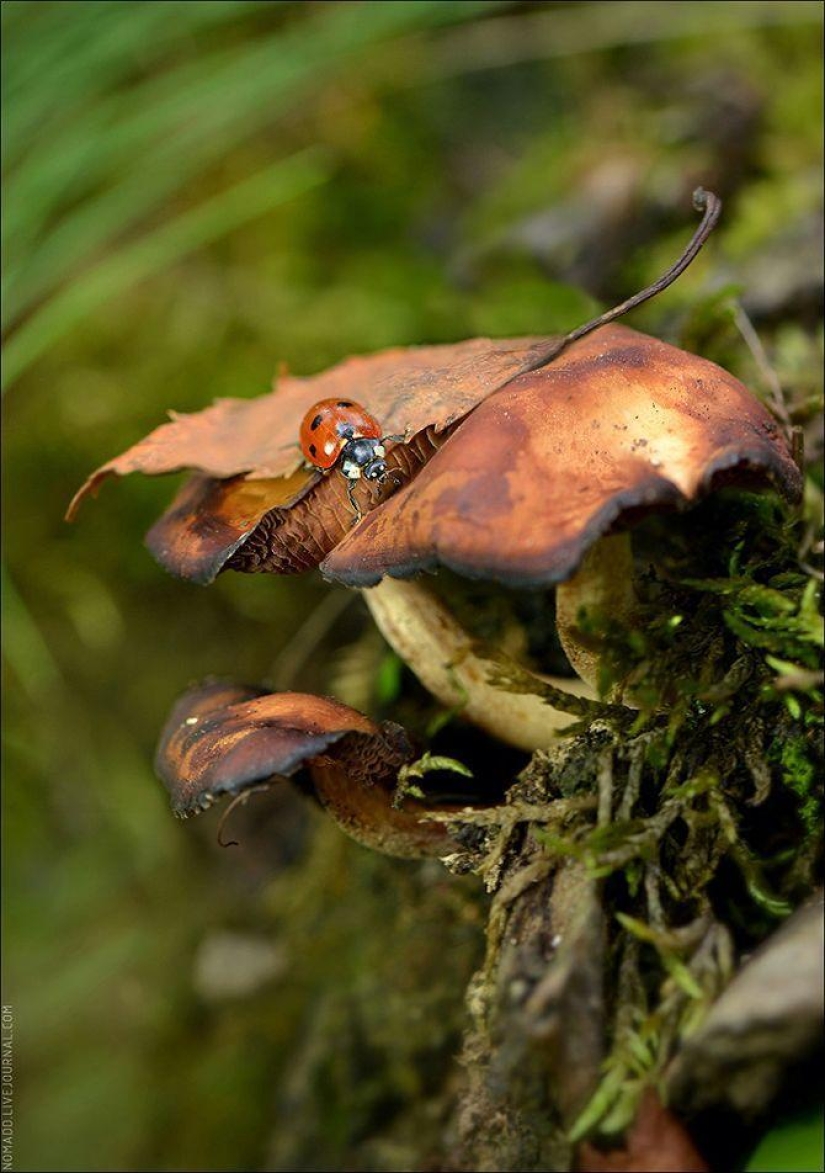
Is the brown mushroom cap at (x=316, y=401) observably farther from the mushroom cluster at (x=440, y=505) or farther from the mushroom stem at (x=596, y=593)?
the mushroom stem at (x=596, y=593)

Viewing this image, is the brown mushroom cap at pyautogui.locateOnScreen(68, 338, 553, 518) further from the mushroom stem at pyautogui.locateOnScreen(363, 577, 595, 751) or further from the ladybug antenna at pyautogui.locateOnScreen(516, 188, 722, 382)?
the mushroom stem at pyautogui.locateOnScreen(363, 577, 595, 751)

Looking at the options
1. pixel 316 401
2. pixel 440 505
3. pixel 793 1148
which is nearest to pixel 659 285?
pixel 440 505

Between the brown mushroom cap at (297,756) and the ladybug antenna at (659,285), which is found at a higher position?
the ladybug antenna at (659,285)

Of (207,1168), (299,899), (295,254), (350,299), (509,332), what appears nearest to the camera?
(207,1168)

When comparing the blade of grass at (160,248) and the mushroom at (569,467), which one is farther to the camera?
the blade of grass at (160,248)

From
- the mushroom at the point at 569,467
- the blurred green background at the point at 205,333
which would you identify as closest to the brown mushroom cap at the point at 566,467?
the mushroom at the point at 569,467

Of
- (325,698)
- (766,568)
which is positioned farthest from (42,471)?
(766,568)

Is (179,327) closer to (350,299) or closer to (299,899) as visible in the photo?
(350,299)

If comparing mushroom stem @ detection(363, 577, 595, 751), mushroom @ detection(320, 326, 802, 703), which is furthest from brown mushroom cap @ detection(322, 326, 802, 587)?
mushroom stem @ detection(363, 577, 595, 751)
